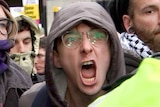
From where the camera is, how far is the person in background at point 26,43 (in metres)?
4.17

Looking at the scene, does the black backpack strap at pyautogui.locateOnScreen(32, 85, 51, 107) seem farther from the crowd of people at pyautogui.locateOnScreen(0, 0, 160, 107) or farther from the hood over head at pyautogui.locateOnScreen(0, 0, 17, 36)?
the hood over head at pyautogui.locateOnScreen(0, 0, 17, 36)

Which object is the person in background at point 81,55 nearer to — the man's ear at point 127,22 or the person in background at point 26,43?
the man's ear at point 127,22

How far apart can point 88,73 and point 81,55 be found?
141 millimetres

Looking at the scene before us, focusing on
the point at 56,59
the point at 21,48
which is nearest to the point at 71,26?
the point at 56,59

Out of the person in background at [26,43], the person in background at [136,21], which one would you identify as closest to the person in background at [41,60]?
the person in background at [26,43]

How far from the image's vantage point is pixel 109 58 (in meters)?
2.31

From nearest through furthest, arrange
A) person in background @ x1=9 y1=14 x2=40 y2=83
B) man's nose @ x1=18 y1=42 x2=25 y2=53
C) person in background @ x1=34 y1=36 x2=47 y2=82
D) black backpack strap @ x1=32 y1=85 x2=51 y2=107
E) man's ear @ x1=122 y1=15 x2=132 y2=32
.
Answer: black backpack strap @ x1=32 y1=85 x2=51 y2=107 → man's ear @ x1=122 y1=15 x2=132 y2=32 → person in background @ x1=9 y1=14 x2=40 y2=83 → man's nose @ x1=18 y1=42 x2=25 y2=53 → person in background @ x1=34 y1=36 x2=47 y2=82

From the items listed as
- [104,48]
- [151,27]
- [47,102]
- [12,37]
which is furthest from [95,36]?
[12,37]

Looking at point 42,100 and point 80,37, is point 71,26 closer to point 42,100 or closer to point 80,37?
point 80,37

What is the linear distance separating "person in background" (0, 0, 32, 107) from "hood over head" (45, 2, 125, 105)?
0.52m

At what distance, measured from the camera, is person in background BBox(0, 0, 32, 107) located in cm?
286

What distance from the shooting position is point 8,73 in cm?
305

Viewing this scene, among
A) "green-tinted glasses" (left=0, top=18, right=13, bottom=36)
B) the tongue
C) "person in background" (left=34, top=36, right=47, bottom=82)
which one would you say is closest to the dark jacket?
"green-tinted glasses" (left=0, top=18, right=13, bottom=36)

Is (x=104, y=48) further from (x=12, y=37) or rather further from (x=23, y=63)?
(x=23, y=63)
